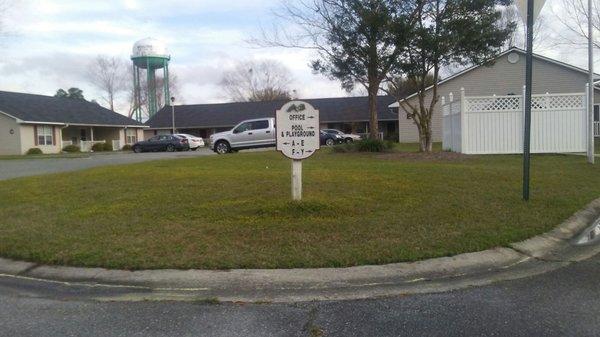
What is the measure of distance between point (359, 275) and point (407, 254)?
0.79 m

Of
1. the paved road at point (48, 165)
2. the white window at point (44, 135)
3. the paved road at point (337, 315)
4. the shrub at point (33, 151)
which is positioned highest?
the white window at point (44, 135)

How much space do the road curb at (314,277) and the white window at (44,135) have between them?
3761 centimetres

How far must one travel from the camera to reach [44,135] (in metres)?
40.5

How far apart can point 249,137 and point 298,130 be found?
61.2 feet

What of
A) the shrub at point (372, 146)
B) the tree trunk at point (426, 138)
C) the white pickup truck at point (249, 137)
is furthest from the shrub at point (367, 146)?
the white pickup truck at point (249, 137)

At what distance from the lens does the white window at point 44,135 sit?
4003 centimetres

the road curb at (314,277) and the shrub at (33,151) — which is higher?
the shrub at (33,151)

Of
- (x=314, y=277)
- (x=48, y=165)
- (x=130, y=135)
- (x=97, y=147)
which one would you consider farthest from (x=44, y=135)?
(x=314, y=277)

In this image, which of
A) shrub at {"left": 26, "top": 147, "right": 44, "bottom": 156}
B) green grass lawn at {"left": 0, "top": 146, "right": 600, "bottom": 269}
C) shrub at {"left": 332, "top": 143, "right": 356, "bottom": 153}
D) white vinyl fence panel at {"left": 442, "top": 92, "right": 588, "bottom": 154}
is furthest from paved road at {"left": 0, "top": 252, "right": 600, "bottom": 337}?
shrub at {"left": 26, "top": 147, "right": 44, "bottom": 156}

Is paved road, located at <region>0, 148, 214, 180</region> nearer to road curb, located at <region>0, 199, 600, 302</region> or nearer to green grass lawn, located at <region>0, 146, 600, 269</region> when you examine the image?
green grass lawn, located at <region>0, 146, 600, 269</region>

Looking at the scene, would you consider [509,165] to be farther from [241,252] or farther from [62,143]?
[62,143]

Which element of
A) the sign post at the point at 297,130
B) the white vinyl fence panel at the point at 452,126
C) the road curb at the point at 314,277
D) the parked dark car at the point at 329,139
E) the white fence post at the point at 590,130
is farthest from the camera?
the parked dark car at the point at 329,139

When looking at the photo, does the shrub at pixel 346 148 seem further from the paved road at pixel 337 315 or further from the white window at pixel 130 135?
the white window at pixel 130 135

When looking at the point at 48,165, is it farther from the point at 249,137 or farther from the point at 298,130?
the point at 298,130
